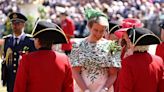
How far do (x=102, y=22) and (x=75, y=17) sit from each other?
64.1ft

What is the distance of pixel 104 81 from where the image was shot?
665 centimetres

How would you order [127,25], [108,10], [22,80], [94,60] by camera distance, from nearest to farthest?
[22,80], [94,60], [127,25], [108,10]

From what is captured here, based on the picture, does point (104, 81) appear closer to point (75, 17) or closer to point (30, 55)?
point (30, 55)

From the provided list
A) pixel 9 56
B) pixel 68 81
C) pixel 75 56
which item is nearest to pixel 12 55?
pixel 9 56

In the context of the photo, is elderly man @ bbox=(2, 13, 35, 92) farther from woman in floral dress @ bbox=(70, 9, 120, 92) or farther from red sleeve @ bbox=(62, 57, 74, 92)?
red sleeve @ bbox=(62, 57, 74, 92)

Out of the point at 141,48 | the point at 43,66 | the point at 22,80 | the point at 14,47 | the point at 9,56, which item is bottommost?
the point at 9,56

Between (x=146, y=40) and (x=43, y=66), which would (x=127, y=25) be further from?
(x=43, y=66)

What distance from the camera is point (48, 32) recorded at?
5.89m

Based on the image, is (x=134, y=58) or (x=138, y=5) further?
(x=138, y=5)

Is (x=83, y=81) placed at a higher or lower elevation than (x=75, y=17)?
higher

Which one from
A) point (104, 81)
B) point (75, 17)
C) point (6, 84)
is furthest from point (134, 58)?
point (75, 17)

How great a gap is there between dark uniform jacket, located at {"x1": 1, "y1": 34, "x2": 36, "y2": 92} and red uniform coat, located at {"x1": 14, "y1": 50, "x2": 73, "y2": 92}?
195 centimetres

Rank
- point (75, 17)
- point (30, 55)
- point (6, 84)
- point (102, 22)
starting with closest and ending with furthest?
point (30, 55) → point (102, 22) → point (6, 84) → point (75, 17)

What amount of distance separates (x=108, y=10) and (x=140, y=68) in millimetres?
19416
